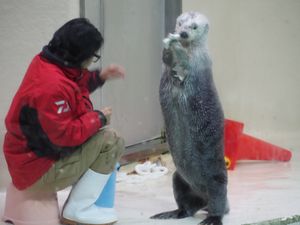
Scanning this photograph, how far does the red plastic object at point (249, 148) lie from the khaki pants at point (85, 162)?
73 cm

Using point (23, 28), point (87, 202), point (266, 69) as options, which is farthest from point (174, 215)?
point (266, 69)

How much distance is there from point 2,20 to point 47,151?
0.52 metres

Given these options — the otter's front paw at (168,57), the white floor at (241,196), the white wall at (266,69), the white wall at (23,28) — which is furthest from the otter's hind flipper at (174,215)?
the white wall at (266,69)

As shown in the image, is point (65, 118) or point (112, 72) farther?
point (112, 72)

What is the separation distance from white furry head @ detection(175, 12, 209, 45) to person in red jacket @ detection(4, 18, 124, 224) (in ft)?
0.65

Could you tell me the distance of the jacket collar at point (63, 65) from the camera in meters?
1.47

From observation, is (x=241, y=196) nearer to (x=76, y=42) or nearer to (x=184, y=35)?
(x=184, y=35)

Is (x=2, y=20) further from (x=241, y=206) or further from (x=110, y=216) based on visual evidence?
(x=241, y=206)

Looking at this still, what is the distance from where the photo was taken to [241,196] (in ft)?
5.88

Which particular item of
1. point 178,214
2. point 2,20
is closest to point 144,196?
point 178,214

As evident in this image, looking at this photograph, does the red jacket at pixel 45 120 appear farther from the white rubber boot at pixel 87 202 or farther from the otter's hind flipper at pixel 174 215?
the otter's hind flipper at pixel 174 215

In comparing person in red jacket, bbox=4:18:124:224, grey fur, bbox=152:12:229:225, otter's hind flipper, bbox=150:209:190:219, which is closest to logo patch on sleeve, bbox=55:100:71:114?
person in red jacket, bbox=4:18:124:224

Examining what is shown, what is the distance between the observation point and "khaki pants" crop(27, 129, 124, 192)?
151cm

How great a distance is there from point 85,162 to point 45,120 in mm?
169
